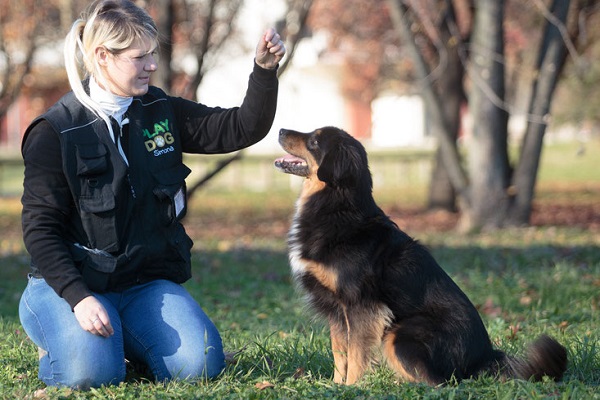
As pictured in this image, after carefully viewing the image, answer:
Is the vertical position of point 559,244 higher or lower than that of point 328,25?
lower

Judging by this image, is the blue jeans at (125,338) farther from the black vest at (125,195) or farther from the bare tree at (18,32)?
the bare tree at (18,32)

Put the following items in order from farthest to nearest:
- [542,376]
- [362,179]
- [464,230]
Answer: [464,230] < [362,179] < [542,376]

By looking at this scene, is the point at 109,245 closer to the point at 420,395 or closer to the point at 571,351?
the point at 420,395

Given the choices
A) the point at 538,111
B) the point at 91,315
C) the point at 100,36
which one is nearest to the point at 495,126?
the point at 538,111

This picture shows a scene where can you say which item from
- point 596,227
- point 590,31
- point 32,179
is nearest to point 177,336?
point 32,179

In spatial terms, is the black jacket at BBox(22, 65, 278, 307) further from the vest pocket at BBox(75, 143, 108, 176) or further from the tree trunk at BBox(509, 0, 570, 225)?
the tree trunk at BBox(509, 0, 570, 225)

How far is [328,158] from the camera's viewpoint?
4629 mm

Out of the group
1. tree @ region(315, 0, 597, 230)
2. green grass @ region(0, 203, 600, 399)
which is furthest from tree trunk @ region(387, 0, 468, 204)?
green grass @ region(0, 203, 600, 399)

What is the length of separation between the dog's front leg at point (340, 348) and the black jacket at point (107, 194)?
899 mm

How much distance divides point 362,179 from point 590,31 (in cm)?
1411

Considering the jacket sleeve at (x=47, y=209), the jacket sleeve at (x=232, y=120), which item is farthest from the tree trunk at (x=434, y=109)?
the jacket sleeve at (x=47, y=209)

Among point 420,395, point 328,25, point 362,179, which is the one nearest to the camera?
point 420,395

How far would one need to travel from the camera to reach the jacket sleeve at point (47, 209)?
410 centimetres

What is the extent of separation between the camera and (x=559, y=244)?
10562 millimetres
